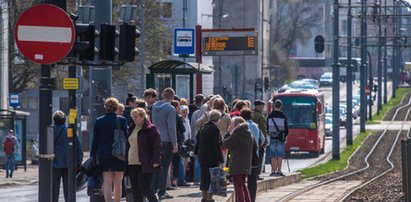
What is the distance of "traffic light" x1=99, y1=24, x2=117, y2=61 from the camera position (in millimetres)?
17438

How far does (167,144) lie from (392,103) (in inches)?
3830

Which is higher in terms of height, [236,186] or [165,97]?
[165,97]

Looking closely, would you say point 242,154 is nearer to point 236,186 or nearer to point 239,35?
point 236,186

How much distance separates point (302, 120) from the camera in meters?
56.7

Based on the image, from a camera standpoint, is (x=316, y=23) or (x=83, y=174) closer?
(x=83, y=174)

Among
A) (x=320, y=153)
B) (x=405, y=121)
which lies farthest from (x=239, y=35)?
(x=405, y=121)

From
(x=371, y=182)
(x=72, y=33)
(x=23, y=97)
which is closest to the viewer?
(x=72, y=33)

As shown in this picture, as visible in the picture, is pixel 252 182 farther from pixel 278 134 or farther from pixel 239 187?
pixel 278 134

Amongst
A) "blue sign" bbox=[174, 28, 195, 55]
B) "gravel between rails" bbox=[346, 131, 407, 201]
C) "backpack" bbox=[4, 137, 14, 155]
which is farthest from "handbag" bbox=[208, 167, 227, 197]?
"backpack" bbox=[4, 137, 14, 155]

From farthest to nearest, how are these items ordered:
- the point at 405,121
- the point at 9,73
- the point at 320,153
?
the point at 405,121 → the point at 320,153 → the point at 9,73

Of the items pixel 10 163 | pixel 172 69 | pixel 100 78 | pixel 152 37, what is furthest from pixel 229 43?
pixel 152 37

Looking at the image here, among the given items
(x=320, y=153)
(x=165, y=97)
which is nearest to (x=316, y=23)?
(x=320, y=153)

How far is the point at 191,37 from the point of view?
30.8 metres

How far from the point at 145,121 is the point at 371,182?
60.0ft
